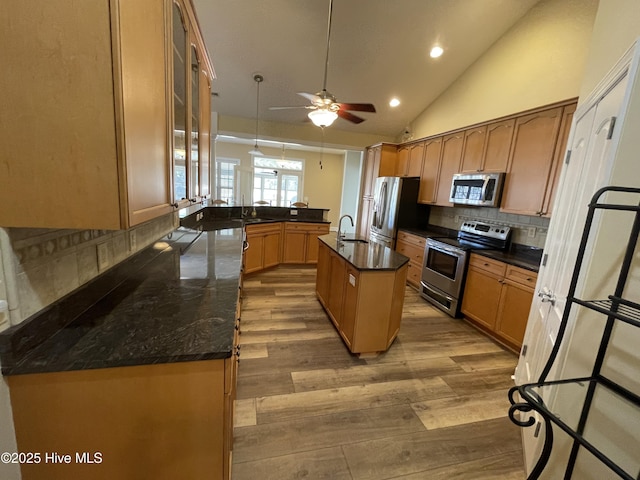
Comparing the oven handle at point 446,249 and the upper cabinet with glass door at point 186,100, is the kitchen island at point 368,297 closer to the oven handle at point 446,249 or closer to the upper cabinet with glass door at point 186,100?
the oven handle at point 446,249

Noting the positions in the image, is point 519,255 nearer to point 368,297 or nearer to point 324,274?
point 368,297

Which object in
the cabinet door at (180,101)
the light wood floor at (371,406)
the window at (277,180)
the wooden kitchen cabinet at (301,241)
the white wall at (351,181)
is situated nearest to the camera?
the cabinet door at (180,101)

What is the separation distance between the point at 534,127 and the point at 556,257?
1989 mm

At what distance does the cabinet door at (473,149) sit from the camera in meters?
3.52

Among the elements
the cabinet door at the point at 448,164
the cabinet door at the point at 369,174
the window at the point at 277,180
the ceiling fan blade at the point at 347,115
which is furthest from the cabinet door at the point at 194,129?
the window at the point at 277,180

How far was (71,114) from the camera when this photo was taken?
740 mm

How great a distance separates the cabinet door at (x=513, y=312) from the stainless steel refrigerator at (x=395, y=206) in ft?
6.84

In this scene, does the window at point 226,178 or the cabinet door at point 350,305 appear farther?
the window at point 226,178

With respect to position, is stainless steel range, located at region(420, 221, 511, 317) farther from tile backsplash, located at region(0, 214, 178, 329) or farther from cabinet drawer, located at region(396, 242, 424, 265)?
tile backsplash, located at region(0, 214, 178, 329)

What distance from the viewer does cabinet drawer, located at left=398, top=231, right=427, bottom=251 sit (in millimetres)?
4035

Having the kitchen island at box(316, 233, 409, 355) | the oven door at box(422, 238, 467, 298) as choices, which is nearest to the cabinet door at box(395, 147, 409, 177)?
the oven door at box(422, 238, 467, 298)

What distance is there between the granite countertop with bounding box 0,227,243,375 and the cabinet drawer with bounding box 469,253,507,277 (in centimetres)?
269

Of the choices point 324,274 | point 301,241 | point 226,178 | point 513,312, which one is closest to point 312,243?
point 301,241

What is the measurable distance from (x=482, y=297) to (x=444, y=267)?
1.96 ft
